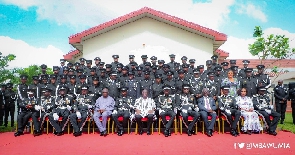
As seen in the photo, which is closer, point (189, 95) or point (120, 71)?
point (189, 95)

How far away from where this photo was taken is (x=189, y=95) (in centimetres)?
858

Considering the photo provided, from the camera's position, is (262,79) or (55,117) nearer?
(55,117)

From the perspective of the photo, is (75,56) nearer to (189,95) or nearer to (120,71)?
(120,71)

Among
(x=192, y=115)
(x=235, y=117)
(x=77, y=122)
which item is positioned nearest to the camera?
(x=235, y=117)

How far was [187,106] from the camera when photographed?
829 cm

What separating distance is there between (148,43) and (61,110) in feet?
18.9

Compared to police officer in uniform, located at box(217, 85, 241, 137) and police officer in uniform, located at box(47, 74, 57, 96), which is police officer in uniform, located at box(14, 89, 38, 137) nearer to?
police officer in uniform, located at box(47, 74, 57, 96)

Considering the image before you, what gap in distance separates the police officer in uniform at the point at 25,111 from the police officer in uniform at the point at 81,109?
148 centimetres

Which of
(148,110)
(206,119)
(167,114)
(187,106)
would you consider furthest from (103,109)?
(206,119)

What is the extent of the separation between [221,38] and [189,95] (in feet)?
15.0

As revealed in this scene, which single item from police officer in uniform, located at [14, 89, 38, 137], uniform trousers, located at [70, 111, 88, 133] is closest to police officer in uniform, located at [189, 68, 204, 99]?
uniform trousers, located at [70, 111, 88, 133]

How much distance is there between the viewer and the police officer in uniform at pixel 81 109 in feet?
26.2

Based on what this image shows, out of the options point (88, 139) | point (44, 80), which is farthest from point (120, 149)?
Result: point (44, 80)

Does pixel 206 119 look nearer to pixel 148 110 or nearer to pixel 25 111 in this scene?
pixel 148 110
